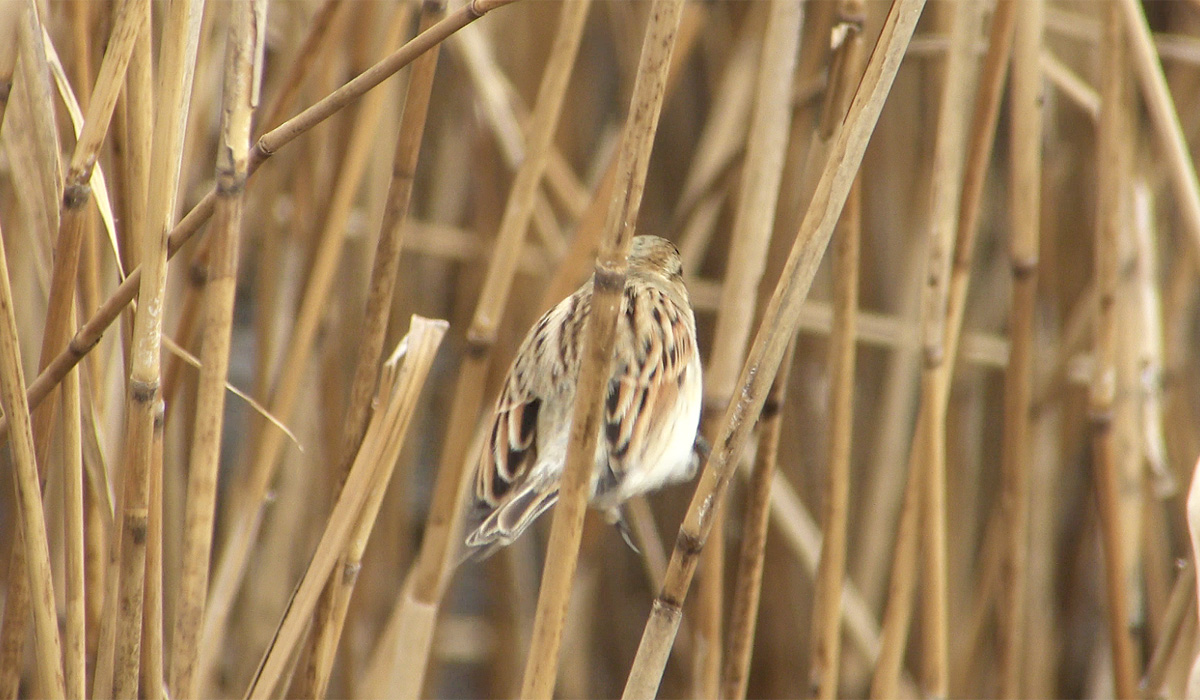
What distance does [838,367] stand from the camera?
4.50 feet

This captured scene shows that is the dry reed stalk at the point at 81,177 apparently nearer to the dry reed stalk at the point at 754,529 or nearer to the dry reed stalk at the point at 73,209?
the dry reed stalk at the point at 73,209

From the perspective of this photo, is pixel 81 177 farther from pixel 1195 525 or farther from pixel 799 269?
pixel 1195 525

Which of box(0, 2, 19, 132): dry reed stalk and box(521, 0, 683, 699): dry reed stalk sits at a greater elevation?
box(0, 2, 19, 132): dry reed stalk

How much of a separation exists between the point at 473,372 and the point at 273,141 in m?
0.50

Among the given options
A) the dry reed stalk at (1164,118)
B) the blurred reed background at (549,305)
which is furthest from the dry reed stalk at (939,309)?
the dry reed stalk at (1164,118)

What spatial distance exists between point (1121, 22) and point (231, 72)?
1218 millimetres

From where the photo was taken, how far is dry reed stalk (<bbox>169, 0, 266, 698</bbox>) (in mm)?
874

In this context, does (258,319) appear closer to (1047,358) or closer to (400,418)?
(400,418)

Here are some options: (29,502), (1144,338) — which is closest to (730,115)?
(1144,338)

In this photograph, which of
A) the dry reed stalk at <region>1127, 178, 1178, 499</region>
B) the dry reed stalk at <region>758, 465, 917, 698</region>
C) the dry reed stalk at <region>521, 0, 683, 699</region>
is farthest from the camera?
the dry reed stalk at <region>758, 465, 917, 698</region>

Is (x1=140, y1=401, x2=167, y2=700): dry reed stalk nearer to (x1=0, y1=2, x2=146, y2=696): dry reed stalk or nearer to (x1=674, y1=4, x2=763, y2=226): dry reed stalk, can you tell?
(x1=0, y1=2, x2=146, y2=696): dry reed stalk

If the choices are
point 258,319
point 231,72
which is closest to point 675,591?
point 231,72

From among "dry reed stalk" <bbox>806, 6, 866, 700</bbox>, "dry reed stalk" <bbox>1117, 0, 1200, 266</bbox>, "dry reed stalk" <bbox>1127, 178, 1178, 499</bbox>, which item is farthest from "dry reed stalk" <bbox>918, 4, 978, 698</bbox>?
"dry reed stalk" <bbox>1127, 178, 1178, 499</bbox>

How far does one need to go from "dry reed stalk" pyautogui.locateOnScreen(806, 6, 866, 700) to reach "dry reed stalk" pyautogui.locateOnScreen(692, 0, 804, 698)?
0.22 feet
